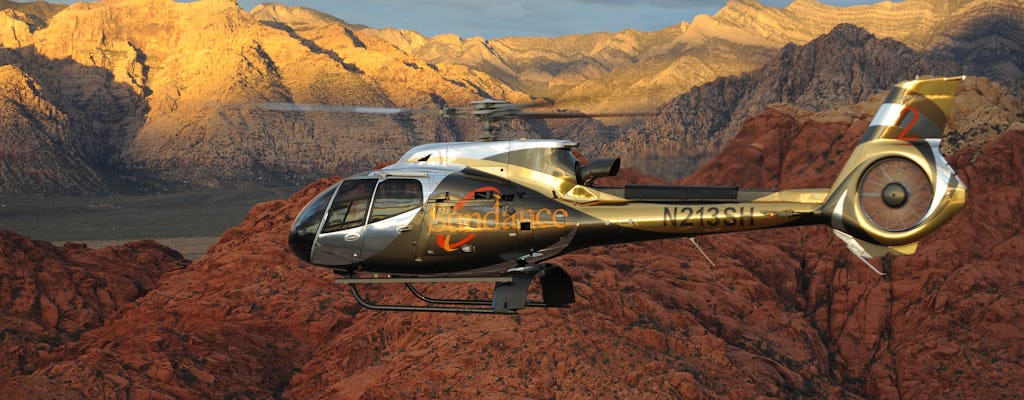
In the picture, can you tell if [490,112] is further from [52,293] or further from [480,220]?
[52,293]

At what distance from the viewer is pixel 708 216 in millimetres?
20297

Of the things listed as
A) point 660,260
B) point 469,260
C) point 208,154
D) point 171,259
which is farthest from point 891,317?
point 208,154

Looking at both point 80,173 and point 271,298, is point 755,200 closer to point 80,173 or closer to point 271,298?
point 271,298

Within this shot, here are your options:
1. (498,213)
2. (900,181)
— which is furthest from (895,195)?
(498,213)

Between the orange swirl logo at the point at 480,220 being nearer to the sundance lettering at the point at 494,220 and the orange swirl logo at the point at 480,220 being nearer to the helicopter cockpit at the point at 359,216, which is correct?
the sundance lettering at the point at 494,220

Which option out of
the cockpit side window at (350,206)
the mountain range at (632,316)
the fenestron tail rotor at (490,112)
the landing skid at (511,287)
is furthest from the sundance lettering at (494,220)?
the mountain range at (632,316)

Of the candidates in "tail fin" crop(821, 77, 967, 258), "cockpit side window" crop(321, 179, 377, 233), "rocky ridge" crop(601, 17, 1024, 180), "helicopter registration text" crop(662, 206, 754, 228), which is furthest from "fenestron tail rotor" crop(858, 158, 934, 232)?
"rocky ridge" crop(601, 17, 1024, 180)

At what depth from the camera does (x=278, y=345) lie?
39.7 metres

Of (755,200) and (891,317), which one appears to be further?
(891,317)

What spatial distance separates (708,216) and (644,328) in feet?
49.3

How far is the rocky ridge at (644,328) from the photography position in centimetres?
3238

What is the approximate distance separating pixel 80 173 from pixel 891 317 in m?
145

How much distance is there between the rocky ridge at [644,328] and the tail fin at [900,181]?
8572 mm

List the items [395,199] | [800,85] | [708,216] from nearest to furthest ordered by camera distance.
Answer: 1. [708,216]
2. [395,199]
3. [800,85]
